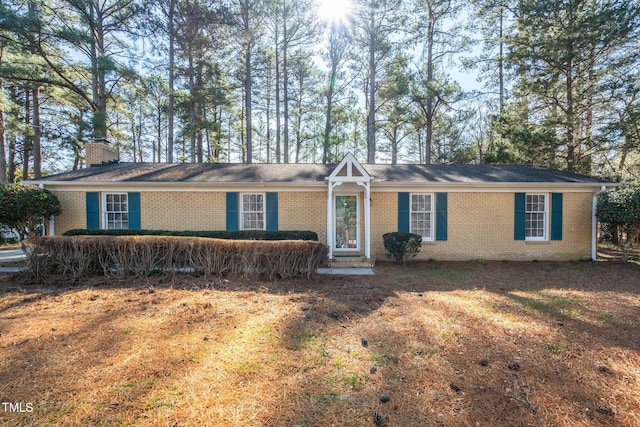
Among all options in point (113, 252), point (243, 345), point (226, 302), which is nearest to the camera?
point (243, 345)

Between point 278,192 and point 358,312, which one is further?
point 278,192

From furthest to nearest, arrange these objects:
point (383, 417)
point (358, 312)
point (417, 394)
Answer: point (358, 312) → point (417, 394) → point (383, 417)

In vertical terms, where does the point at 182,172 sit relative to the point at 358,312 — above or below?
above

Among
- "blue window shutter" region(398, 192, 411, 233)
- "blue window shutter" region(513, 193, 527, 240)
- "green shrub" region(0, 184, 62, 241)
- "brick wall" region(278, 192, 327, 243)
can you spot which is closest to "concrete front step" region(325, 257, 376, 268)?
"brick wall" region(278, 192, 327, 243)

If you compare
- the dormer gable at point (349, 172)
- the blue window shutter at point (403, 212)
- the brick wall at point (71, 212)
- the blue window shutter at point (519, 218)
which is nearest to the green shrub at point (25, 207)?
the brick wall at point (71, 212)

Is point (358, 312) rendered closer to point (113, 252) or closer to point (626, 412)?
point (626, 412)

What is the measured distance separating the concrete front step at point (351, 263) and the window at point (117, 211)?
7.60 metres

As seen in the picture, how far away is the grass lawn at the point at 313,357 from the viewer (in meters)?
2.40

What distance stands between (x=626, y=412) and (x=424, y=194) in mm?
8128

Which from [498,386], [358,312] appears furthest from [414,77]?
[498,386]

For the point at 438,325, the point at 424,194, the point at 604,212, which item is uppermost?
the point at 424,194

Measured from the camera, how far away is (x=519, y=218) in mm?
10008

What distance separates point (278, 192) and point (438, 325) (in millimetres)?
7094

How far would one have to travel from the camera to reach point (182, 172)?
1102 cm
